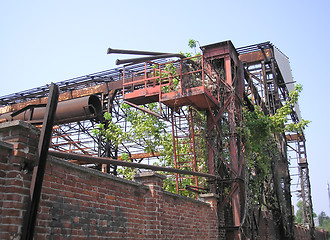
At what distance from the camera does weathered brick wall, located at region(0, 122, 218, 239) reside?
421cm

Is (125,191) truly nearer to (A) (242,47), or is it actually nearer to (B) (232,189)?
(B) (232,189)

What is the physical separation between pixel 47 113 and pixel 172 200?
473 centimetres

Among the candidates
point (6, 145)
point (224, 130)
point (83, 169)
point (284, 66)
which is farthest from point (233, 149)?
point (284, 66)

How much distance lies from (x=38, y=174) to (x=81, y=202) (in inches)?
49.3

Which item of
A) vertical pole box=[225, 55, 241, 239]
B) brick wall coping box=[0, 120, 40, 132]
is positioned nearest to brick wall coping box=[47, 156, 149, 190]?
brick wall coping box=[0, 120, 40, 132]

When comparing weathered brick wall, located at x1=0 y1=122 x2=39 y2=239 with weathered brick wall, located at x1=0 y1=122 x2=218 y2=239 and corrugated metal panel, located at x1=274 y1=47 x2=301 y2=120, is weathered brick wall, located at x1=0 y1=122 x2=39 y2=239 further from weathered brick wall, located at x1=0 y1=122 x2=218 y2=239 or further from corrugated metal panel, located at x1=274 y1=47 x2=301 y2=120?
corrugated metal panel, located at x1=274 y1=47 x2=301 y2=120

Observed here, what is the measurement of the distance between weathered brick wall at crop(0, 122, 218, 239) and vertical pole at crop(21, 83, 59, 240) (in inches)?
3.6

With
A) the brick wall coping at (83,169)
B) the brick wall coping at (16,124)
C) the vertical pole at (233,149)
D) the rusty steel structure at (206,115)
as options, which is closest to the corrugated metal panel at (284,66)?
the rusty steel structure at (206,115)

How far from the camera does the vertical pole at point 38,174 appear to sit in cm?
412

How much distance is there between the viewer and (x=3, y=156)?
4.23m

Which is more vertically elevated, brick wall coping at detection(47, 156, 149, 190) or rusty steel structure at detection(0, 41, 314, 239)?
rusty steel structure at detection(0, 41, 314, 239)

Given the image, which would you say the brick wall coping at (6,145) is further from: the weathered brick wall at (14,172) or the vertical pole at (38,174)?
the vertical pole at (38,174)

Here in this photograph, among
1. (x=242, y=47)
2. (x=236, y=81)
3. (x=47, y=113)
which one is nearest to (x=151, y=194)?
(x=47, y=113)

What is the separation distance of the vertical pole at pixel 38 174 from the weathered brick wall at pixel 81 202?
0.09 metres
